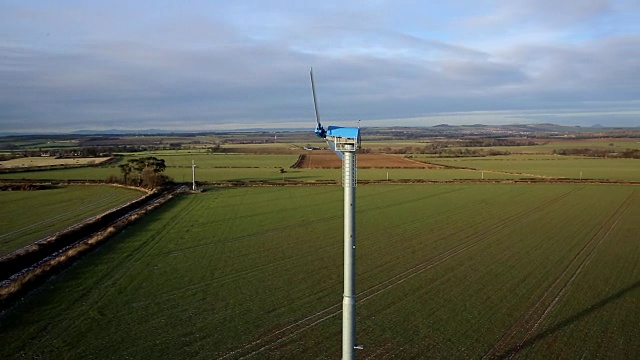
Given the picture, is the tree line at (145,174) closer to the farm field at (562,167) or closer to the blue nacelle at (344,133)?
the blue nacelle at (344,133)

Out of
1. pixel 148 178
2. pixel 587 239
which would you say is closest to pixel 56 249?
pixel 587 239

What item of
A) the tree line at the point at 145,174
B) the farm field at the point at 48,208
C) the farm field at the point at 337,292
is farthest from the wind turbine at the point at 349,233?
the tree line at the point at 145,174

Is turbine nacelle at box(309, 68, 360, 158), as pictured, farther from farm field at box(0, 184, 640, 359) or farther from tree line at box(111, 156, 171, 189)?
tree line at box(111, 156, 171, 189)

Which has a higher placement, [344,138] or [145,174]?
[344,138]

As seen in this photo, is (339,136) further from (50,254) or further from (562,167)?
(562,167)

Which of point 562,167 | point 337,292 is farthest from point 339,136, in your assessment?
point 562,167

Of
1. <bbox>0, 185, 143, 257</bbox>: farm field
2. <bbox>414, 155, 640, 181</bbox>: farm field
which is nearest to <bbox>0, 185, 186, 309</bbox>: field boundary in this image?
<bbox>0, 185, 143, 257</bbox>: farm field

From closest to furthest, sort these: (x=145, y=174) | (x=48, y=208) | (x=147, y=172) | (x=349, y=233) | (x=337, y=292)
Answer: (x=349, y=233) < (x=337, y=292) < (x=48, y=208) < (x=145, y=174) < (x=147, y=172)

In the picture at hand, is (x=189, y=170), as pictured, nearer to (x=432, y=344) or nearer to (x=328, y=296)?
(x=328, y=296)
